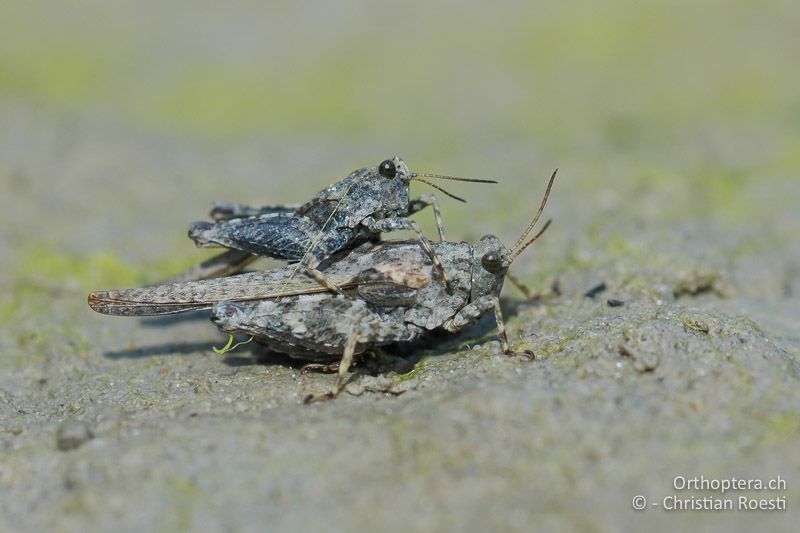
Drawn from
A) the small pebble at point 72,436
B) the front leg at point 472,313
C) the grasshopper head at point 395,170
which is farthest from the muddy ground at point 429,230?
the grasshopper head at point 395,170

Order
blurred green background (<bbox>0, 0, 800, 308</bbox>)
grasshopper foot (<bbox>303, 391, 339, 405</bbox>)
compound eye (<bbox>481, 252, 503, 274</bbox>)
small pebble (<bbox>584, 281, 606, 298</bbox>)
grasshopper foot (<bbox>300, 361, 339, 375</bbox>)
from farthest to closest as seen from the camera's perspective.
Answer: blurred green background (<bbox>0, 0, 800, 308</bbox>) → small pebble (<bbox>584, 281, 606, 298</bbox>) → grasshopper foot (<bbox>300, 361, 339, 375</bbox>) → compound eye (<bbox>481, 252, 503, 274</bbox>) → grasshopper foot (<bbox>303, 391, 339, 405</bbox>)

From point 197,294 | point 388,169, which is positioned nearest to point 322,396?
point 197,294

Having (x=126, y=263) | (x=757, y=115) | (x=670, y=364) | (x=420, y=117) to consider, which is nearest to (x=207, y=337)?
(x=126, y=263)

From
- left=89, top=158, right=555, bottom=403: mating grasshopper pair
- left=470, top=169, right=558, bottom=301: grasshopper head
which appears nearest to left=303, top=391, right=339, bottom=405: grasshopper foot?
left=89, top=158, right=555, bottom=403: mating grasshopper pair

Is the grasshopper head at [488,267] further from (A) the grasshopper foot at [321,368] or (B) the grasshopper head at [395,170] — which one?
(A) the grasshopper foot at [321,368]

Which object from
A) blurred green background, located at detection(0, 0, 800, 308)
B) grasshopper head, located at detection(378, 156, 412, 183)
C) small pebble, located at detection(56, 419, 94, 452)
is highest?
blurred green background, located at detection(0, 0, 800, 308)

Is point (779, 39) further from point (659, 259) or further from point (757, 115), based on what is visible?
point (659, 259)

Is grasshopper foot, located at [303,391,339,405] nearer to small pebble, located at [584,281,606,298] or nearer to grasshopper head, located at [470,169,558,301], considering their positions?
grasshopper head, located at [470,169,558,301]
